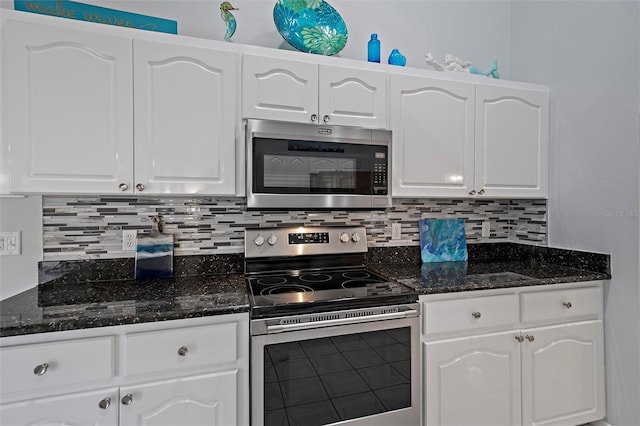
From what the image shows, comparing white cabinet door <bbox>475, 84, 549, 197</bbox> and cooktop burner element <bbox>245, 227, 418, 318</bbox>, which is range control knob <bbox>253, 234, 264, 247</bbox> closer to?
cooktop burner element <bbox>245, 227, 418, 318</bbox>

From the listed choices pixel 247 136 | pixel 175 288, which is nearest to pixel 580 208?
pixel 247 136

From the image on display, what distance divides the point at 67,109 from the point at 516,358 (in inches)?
93.3

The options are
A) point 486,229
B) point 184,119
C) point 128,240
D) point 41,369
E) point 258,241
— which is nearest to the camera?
point 41,369

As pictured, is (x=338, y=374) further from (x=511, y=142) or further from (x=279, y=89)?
(x=511, y=142)

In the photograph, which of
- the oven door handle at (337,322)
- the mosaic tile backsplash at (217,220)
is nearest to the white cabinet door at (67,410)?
the oven door handle at (337,322)

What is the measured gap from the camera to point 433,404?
1.53 meters

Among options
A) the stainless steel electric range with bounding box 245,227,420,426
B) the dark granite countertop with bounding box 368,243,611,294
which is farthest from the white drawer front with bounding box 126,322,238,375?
the dark granite countertop with bounding box 368,243,611,294

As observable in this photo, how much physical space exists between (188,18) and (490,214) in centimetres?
234

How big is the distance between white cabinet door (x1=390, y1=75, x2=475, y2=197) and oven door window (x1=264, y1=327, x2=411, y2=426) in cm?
82

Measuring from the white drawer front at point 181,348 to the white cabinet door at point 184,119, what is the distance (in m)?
0.63

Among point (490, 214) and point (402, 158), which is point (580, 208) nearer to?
point (490, 214)

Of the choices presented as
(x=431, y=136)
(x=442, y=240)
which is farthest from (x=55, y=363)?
(x=442, y=240)

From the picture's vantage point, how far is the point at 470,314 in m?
1.60

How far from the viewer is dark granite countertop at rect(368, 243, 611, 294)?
5.42 feet
